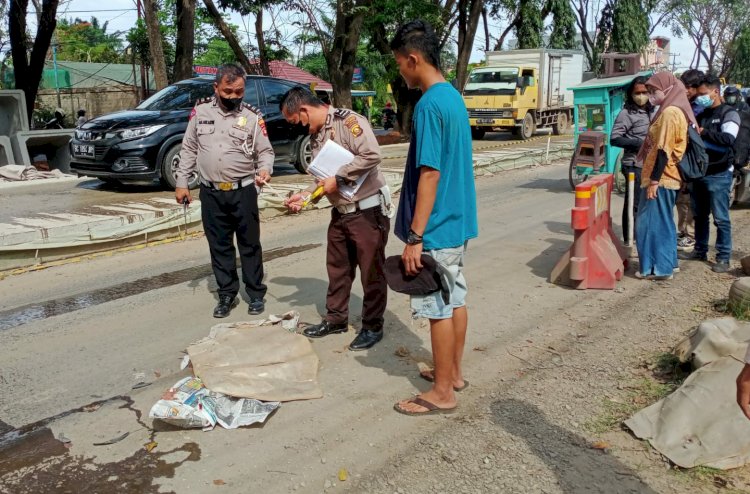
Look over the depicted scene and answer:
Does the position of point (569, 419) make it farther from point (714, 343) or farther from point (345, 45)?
point (345, 45)

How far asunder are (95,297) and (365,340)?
9.42ft

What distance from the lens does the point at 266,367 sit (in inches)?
162

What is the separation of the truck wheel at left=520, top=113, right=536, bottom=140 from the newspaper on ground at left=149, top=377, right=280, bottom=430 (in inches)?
876

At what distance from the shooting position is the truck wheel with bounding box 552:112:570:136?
27.9 metres

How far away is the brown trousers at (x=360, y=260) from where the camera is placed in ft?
15.5

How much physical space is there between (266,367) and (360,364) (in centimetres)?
69

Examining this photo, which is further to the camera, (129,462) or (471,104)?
(471,104)

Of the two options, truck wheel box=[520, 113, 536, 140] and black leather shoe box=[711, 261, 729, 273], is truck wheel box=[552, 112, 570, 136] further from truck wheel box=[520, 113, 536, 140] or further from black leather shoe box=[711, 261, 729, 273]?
black leather shoe box=[711, 261, 729, 273]

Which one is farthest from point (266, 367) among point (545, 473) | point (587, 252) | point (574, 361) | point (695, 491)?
point (587, 252)

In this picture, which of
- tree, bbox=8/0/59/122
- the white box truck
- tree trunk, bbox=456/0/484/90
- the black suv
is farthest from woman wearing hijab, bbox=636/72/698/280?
tree trunk, bbox=456/0/484/90

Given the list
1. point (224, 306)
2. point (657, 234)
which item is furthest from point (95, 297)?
point (657, 234)

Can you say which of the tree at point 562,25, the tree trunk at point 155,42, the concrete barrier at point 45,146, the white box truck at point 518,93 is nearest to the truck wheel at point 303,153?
the concrete barrier at point 45,146

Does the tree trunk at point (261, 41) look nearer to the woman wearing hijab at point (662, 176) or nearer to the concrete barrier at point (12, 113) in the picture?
the concrete barrier at point (12, 113)

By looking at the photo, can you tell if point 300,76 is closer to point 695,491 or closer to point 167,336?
point 167,336
